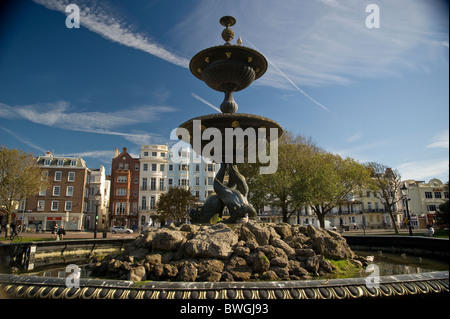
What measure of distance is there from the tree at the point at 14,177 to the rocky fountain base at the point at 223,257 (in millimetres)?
29202

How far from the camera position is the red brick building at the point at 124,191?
1953 inches

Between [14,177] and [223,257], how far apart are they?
31903mm

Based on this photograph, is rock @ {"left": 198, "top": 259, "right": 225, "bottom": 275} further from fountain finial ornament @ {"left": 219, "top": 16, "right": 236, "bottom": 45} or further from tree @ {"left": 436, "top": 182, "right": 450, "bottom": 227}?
tree @ {"left": 436, "top": 182, "right": 450, "bottom": 227}

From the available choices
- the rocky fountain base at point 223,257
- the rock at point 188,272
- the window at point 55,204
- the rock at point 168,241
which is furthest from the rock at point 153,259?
the window at point 55,204

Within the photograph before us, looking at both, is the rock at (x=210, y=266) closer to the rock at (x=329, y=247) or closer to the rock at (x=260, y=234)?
the rock at (x=260, y=234)

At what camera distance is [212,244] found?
5.68 meters

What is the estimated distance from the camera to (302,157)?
87.7 feet

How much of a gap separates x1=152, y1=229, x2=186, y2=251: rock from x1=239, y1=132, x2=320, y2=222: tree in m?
19.3

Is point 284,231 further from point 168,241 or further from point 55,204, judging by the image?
point 55,204

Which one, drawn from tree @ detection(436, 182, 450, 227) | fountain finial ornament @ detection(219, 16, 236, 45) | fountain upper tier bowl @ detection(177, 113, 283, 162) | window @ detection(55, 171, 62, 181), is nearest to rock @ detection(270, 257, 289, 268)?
fountain upper tier bowl @ detection(177, 113, 283, 162)

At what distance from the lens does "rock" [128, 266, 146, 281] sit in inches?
198
